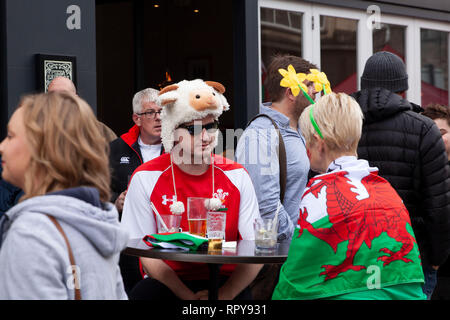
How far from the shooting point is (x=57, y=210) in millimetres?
1844

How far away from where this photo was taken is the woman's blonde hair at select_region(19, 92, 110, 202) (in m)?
1.93

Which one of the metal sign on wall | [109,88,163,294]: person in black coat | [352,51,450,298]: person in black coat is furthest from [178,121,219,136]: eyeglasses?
the metal sign on wall

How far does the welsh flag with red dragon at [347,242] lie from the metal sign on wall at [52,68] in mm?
3287

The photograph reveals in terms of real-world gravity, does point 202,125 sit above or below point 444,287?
above

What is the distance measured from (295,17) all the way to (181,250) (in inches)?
187

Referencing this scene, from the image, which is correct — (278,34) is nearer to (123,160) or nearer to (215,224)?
(123,160)

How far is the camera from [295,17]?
290 inches

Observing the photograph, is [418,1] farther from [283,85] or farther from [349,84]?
[283,85]

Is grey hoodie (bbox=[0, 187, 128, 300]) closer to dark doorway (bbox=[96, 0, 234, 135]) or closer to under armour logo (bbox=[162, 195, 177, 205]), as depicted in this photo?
under armour logo (bbox=[162, 195, 177, 205])

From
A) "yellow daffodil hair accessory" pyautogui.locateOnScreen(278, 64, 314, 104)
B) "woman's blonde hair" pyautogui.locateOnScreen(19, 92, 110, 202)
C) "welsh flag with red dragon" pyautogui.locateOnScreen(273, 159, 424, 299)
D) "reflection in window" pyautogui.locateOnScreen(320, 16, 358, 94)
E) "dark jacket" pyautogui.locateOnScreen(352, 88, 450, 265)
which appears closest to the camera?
"woman's blonde hair" pyautogui.locateOnScreen(19, 92, 110, 202)

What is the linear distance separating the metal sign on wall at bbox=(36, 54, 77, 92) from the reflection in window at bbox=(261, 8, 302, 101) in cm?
231

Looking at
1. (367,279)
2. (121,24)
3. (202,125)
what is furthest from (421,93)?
(367,279)

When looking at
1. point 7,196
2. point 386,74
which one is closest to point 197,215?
point 7,196

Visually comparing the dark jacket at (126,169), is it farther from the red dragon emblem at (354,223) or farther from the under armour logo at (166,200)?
the red dragon emblem at (354,223)
